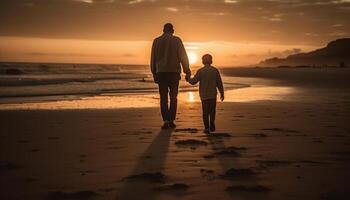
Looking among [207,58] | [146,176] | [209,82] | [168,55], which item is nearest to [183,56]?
[168,55]

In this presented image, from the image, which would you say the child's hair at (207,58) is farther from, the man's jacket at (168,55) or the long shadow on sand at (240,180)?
the long shadow on sand at (240,180)

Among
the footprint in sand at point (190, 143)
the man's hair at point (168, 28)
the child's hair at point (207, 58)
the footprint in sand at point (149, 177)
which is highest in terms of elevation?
the man's hair at point (168, 28)

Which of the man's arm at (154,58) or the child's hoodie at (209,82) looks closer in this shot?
the child's hoodie at (209,82)

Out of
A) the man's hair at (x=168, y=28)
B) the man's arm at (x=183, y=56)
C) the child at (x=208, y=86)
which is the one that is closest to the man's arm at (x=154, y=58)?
the man's hair at (x=168, y=28)

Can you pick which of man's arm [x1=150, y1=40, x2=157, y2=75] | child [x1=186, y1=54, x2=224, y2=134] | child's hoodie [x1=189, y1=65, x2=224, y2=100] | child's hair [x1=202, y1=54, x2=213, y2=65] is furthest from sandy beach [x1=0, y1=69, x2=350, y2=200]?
child's hair [x1=202, y1=54, x2=213, y2=65]

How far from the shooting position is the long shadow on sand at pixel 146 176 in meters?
4.26

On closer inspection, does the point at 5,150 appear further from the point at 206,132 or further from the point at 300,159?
the point at 300,159

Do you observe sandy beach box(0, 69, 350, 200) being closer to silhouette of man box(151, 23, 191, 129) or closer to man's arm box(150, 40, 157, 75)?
silhouette of man box(151, 23, 191, 129)

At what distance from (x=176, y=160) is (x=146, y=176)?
96 cm

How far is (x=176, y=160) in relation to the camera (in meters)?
5.84

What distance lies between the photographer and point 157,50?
9.49m

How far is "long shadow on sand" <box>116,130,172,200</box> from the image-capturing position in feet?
14.0

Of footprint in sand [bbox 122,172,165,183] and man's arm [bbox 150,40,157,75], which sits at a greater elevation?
man's arm [bbox 150,40,157,75]

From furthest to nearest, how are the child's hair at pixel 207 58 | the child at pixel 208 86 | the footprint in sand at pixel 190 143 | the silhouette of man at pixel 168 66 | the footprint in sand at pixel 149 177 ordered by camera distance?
1. the silhouette of man at pixel 168 66
2. the child's hair at pixel 207 58
3. the child at pixel 208 86
4. the footprint in sand at pixel 190 143
5. the footprint in sand at pixel 149 177
